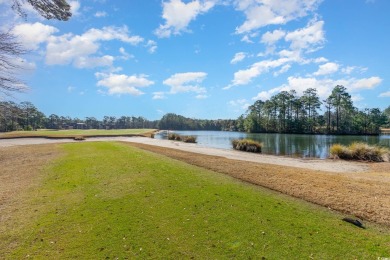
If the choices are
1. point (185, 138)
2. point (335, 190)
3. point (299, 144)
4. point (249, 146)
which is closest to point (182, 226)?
point (335, 190)

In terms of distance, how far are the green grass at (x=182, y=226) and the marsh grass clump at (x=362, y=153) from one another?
16494 mm

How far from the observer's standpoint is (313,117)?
93188 mm

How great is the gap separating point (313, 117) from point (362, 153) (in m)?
77.0

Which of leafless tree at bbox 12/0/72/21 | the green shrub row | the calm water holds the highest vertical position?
leafless tree at bbox 12/0/72/21

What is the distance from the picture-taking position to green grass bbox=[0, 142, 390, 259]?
17.8 ft

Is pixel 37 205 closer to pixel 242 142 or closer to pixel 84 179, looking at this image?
pixel 84 179

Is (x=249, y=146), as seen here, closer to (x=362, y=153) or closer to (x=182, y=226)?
(x=362, y=153)

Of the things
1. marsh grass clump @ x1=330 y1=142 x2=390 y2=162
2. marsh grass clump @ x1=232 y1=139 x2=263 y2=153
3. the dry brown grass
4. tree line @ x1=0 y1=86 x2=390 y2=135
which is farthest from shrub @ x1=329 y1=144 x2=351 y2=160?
tree line @ x1=0 y1=86 x2=390 y2=135

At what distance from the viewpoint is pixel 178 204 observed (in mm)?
7941

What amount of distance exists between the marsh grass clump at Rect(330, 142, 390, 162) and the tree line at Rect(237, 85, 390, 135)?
70.8 meters

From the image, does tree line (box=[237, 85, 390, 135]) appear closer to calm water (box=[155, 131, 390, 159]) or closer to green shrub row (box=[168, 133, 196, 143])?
calm water (box=[155, 131, 390, 159])

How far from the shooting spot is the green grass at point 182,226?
5423 millimetres

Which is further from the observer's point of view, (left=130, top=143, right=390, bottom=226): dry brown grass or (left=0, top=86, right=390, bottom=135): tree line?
(left=0, top=86, right=390, bottom=135): tree line

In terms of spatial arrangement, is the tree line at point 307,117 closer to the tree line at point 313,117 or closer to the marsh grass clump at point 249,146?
the tree line at point 313,117
